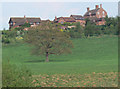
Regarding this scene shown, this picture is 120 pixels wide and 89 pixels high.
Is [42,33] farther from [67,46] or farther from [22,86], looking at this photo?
[22,86]

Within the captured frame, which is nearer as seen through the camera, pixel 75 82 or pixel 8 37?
pixel 75 82

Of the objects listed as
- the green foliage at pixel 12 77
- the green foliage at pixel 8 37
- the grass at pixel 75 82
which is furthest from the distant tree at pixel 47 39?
the green foliage at pixel 12 77

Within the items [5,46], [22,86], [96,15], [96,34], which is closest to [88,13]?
[96,15]

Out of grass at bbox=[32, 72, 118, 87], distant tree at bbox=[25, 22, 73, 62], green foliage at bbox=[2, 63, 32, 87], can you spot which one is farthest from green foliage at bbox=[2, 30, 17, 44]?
green foliage at bbox=[2, 63, 32, 87]

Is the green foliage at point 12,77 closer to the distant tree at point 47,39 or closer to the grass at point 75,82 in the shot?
the grass at point 75,82

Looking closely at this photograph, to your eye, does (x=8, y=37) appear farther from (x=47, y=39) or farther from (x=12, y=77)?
(x=12, y=77)

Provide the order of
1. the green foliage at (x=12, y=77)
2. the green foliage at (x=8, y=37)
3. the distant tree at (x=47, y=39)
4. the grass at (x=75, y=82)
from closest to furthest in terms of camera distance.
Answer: the green foliage at (x=12, y=77) → the grass at (x=75, y=82) → the distant tree at (x=47, y=39) → the green foliage at (x=8, y=37)

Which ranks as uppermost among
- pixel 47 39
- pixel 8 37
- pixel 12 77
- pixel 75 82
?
pixel 8 37

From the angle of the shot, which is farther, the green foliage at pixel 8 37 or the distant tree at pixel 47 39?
the green foliage at pixel 8 37

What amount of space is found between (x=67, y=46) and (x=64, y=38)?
2260mm

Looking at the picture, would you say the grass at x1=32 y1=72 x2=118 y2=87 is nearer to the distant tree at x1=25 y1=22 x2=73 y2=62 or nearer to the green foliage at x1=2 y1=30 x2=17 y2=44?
the distant tree at x1=25 y1=22 x2=73 y2=62

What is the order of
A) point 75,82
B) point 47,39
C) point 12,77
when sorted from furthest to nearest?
1. point 47,39
2. point 75,82
3. point 12,77

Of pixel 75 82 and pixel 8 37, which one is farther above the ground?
pixel 8 37

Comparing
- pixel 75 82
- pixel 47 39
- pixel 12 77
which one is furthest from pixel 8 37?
pixel 12 77
